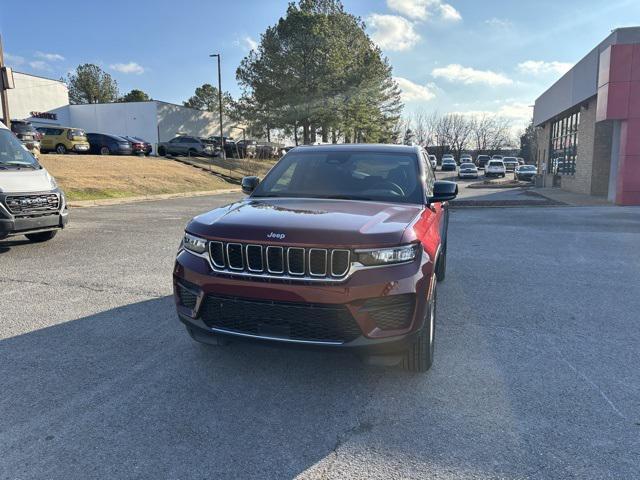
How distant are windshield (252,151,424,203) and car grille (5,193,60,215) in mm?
4751

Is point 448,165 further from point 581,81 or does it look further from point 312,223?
point 312,223

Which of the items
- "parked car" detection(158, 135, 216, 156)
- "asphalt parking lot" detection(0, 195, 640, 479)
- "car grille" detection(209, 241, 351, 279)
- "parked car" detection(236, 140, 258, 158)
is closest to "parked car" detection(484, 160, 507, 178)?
"parked car" detection(236, 140, 258, 158)

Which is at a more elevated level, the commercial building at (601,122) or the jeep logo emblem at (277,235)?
the commercial building at (601,122)

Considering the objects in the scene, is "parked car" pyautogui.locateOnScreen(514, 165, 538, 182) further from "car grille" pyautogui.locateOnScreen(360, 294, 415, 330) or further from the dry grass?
"car grille" pyautogui.locateOnScreen(360, 294, 415, 330)

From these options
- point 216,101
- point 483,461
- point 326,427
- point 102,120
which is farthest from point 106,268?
point 216,101

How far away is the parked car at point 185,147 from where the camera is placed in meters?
36.4

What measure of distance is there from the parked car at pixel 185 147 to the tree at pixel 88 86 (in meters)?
39.9

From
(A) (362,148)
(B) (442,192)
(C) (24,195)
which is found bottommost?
(C) (24,195)

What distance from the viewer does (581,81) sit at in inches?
905

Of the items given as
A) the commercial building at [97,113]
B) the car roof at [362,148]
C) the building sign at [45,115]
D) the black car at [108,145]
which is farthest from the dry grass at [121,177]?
the building sign at [45,115]

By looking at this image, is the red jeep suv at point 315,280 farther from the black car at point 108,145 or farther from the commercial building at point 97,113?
the commercial building at point 97,113

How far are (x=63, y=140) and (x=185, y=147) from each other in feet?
31.0

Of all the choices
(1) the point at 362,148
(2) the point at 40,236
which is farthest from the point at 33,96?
(1) the point at 362,148

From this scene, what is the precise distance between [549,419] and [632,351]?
5.28 feet
